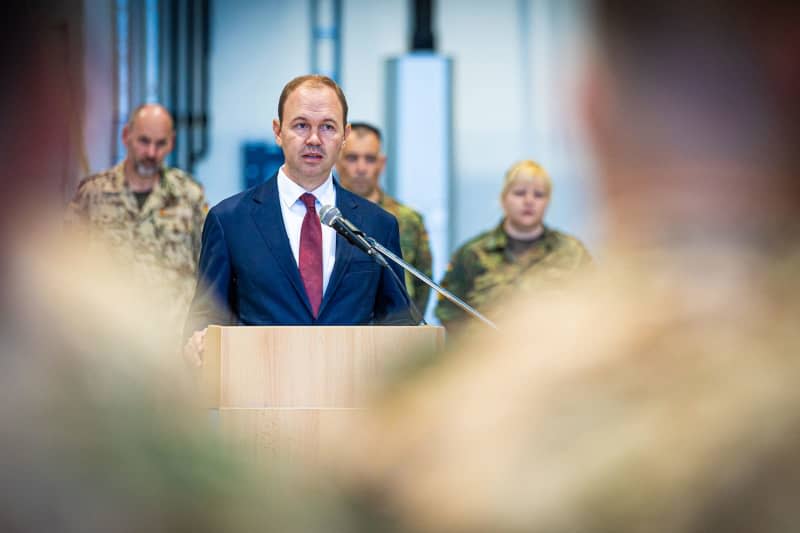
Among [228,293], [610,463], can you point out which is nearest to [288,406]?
[228,293]

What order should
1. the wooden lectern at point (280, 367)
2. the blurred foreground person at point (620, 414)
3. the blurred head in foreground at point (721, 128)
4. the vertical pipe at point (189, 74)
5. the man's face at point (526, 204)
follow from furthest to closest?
1. the vertical pipe at point (189, 74)
2. the man's face at point (526, 204)
3. the wooden lectern at point (280, 367)
4. the blurred head in foreground at point (721, 128)
5. the blurred foreground person at point (620, 414)

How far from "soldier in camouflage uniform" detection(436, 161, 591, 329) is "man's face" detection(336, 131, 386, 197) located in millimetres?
387

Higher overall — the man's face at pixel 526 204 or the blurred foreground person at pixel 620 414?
the man's face at pixel 526 204

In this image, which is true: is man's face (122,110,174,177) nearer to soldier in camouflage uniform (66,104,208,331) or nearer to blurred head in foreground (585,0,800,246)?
soldier in camouflage uniform (66,104,208,331)

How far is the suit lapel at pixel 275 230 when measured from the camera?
1.83 metres

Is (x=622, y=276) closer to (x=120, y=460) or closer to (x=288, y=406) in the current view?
(x=120, y=460)

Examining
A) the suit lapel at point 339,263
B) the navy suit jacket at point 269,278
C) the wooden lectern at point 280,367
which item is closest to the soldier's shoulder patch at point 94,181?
the navy suit jacket at point 269,278

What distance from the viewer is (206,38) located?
534 centimetres

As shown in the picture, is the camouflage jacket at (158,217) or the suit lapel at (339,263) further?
the camouflage jacket at (158,217)

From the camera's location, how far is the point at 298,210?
6.29 feet

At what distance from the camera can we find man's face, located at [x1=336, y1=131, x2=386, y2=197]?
11.9 feet

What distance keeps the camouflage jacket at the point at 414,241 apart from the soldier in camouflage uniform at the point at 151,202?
0.59m

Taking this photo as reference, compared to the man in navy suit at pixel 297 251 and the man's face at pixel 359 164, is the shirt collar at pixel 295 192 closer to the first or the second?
the man in navy suit at pixel 297 251

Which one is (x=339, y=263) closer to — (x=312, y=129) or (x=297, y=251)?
(x=297, y=251)
